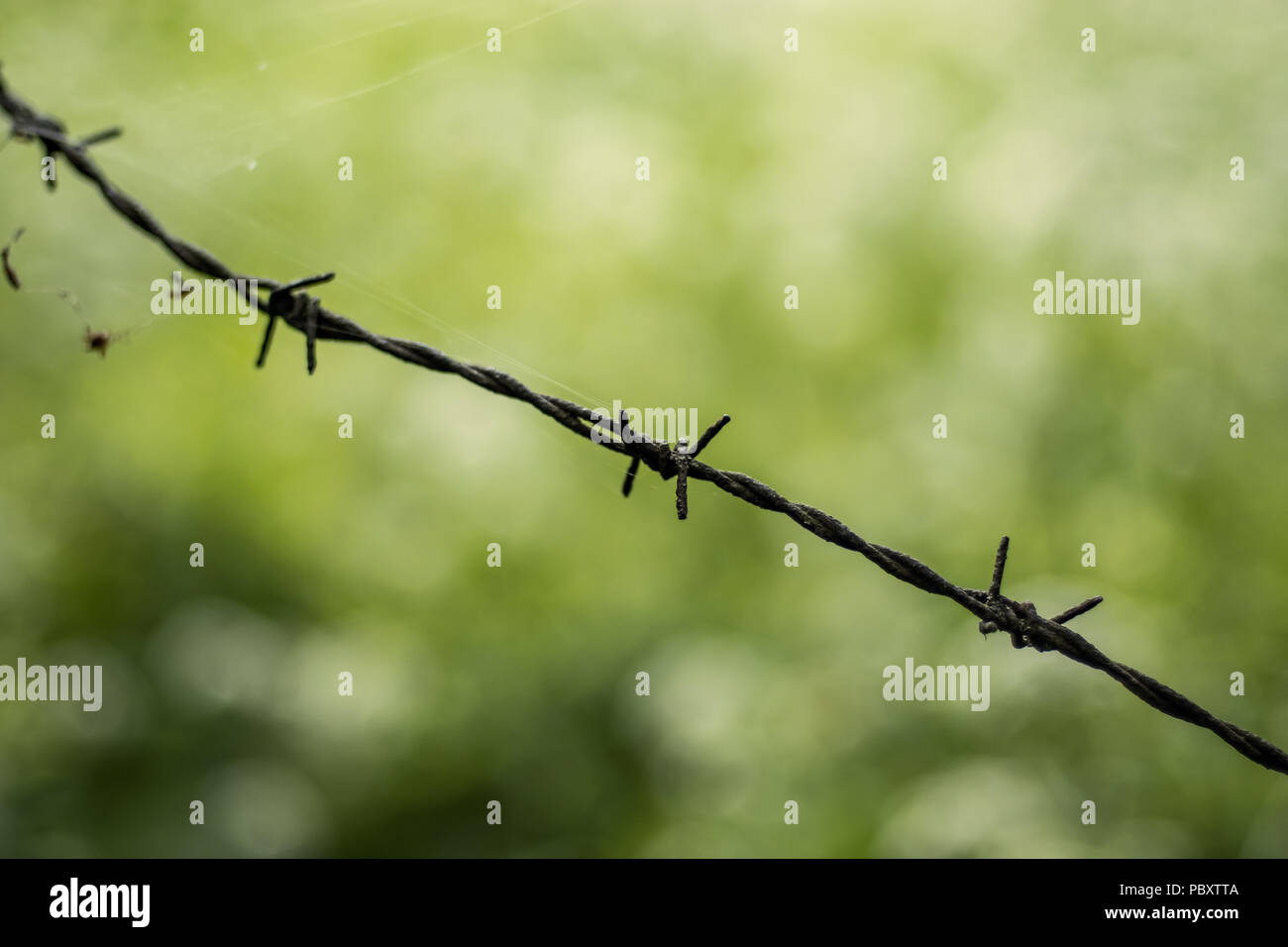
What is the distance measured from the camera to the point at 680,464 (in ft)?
5.36

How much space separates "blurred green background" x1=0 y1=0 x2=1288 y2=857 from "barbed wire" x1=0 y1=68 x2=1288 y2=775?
3.18 metres

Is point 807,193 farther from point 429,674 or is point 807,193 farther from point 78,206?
point 78,206

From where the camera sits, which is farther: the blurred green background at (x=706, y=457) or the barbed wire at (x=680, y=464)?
the blurred green background at (x=706, y=457)

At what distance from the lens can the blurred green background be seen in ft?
16.4

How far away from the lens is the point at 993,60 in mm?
6438

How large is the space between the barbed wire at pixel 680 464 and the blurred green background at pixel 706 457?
318 cm

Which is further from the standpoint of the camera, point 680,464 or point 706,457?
point 706,457

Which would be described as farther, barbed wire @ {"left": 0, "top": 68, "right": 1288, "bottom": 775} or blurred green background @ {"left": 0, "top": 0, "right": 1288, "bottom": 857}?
blurred green background @ {"left": 0, "top": 0, "right": 1288, "bottom": 857}

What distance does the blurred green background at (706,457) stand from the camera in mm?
5012

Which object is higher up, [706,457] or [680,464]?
[706,457]

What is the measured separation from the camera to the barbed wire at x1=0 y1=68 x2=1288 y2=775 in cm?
162

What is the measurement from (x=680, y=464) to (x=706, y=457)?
14.8 ft
